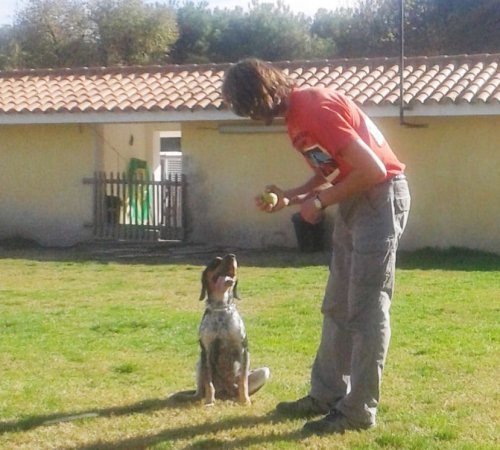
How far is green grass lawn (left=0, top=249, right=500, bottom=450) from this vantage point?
5.62 m

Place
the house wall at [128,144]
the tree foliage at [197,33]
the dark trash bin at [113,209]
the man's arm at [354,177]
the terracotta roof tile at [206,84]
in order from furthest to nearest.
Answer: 1. the tree foliage at [197,33]
2. the house wall at [128,144]
3. the dark trash bin at [113,209]
4. the terracotta roof tile at [206,84]
5. the man's arm at [354,177]

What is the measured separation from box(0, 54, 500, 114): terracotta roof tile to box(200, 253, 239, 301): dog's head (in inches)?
430

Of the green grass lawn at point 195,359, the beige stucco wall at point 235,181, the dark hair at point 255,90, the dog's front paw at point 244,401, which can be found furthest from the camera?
the beige stucco wall at point 235,181

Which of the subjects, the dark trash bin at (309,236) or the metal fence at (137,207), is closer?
the dark trash bin at (309,236)

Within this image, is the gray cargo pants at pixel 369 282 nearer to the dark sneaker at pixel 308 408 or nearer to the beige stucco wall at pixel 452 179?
the dark sneaker at pixel 308 408

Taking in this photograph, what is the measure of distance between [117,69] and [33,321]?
12331 millimetres

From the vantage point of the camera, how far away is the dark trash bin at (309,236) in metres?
17.2

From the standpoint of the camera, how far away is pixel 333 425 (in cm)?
552

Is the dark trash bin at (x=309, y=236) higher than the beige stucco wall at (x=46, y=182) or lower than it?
lower

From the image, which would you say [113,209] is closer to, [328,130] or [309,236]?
[309,236]

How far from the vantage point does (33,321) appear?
388 inches

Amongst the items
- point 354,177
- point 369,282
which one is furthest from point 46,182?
point 354,177

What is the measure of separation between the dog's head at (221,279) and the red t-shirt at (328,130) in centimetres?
88

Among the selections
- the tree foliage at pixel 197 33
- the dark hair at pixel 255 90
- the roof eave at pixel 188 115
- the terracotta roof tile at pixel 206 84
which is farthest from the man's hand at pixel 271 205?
the tree foliage at pixel 197 33
